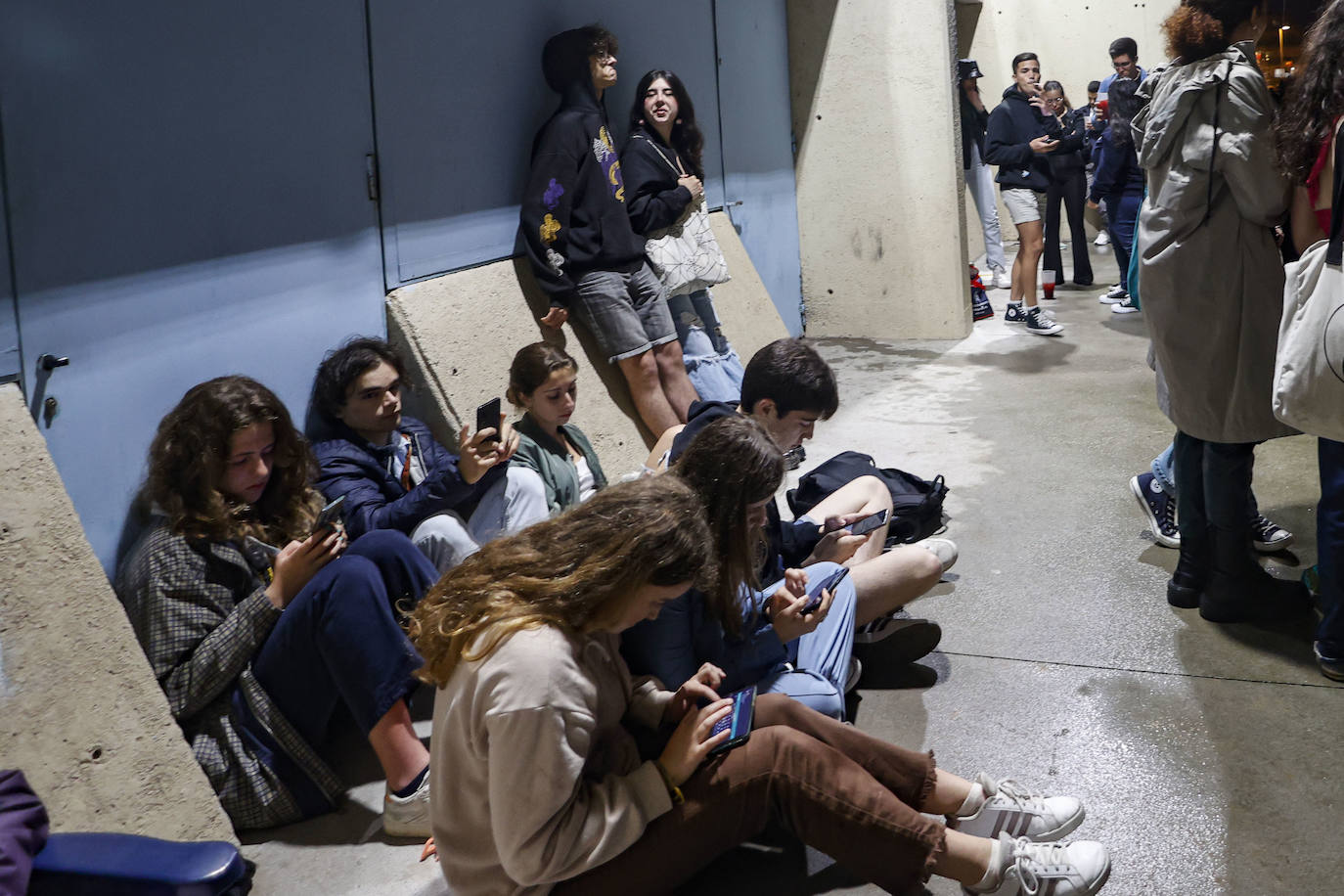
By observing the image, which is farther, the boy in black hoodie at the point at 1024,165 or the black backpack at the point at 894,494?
the boy in black hoodie at the point at 1024,165

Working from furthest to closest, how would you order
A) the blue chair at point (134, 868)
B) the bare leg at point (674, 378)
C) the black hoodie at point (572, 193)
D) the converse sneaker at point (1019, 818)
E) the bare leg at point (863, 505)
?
the bare leg at point (674, 378)
the black hoodie at point (572, 193)
the bare leg at point (863, 505)
the converse sneaker at point (1019, 818)
the blue chair at point (134, 868)

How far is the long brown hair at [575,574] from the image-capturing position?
2084 millimetres

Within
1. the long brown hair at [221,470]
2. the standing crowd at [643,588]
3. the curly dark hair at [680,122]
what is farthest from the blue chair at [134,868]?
the curly dark hair at [680,122]

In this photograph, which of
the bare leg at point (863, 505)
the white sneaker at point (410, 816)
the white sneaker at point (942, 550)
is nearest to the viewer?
the white sneaker at point (410, 816)

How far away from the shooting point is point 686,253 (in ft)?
18.4

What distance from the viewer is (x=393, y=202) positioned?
440cm

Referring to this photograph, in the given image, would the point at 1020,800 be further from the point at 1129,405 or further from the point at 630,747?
the point at 1129,405

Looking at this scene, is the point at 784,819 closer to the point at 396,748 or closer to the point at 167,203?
the point at 396,748

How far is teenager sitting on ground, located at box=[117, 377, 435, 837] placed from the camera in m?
2.80

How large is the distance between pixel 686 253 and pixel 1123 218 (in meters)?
3.64

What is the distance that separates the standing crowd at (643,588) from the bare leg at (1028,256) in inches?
148

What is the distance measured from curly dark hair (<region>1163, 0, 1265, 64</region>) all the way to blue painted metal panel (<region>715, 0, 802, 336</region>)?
12.0 feet

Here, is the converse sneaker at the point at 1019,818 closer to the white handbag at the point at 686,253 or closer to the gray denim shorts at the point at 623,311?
the gray denim shorts at the point at 623,311

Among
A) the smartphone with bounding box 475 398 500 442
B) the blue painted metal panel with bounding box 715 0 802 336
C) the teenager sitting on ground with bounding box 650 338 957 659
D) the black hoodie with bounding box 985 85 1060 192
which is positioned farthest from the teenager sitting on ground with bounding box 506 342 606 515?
the black hoodie with bounding box 985 85 1060 192
